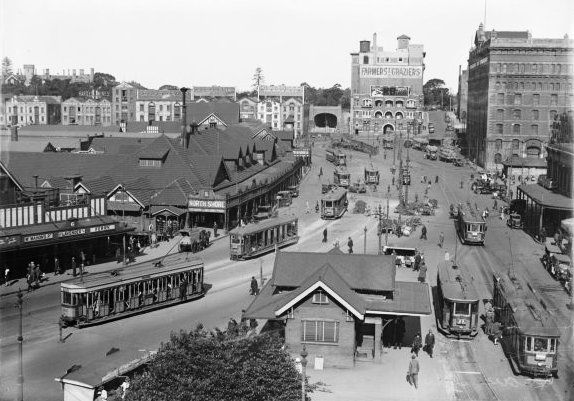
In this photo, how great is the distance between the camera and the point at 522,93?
117 metres

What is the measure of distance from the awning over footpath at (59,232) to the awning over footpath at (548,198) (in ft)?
108

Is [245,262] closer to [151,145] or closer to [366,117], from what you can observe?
[151,145]

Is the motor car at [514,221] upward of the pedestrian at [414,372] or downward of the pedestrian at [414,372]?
upward

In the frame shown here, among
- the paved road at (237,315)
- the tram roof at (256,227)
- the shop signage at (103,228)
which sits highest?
the shop signage at (103,228)

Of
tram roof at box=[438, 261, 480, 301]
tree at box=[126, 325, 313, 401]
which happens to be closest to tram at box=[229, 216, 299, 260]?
tram roof at box=[438, 261, 480, 301]

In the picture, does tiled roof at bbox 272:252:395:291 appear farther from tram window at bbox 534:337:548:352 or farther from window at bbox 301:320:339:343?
tram window at bbox 534:337:548:352

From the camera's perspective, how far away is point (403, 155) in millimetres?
137000

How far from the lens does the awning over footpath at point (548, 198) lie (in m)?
63.3

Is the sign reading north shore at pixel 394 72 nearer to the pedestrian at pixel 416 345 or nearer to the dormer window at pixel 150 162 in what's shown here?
the dormer window at pixel 150 162

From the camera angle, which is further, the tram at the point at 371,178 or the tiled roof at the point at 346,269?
the tram at the point at 371,178

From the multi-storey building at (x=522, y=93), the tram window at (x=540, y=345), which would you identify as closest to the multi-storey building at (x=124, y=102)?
the multi-storey building at (x=522, y=93)

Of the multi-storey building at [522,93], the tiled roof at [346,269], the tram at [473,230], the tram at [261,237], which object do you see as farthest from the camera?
the multi-storey building at [522,93]

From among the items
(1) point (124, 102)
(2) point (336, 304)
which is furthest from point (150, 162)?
(1) point (124, 102)

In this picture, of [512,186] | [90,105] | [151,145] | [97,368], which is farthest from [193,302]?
[90,105]
